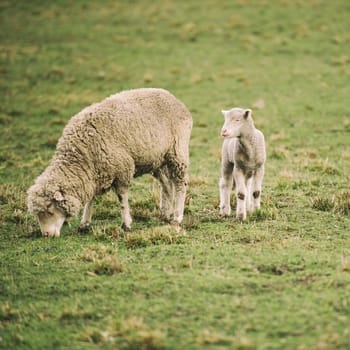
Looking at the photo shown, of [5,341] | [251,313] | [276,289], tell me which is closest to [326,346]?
[251,313]

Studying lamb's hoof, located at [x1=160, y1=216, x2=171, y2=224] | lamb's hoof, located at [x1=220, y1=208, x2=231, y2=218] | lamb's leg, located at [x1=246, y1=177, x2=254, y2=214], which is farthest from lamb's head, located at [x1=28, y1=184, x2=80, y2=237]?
lamb's leg, located at [x1=246, y1=177, x2=254, y2=214]

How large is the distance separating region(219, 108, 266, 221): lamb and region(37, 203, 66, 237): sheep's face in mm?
2717

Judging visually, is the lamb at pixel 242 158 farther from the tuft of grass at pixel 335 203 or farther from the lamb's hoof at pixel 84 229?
the lamb's hoof at pixel 84 229

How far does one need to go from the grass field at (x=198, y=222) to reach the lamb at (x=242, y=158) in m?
0.34

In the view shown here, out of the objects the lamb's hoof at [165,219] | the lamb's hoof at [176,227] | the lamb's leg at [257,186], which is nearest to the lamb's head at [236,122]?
the lamb's leg at [257,186]

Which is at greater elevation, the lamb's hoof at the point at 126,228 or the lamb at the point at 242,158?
the lamb at the point at 242,158

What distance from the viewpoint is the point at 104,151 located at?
27.6ft

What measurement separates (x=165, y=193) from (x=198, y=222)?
94cm

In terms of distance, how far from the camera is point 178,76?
22594 millimetres

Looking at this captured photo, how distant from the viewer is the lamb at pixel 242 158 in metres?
8.87

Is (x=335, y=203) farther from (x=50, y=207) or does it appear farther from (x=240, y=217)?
(x=50, y=207)

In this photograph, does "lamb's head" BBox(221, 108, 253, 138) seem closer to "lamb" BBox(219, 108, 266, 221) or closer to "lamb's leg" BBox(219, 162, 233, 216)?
"lamb" BBox(219, 108, 266, 221)

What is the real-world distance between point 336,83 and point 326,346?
17.7 metres

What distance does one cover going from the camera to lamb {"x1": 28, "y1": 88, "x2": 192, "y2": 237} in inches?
325
